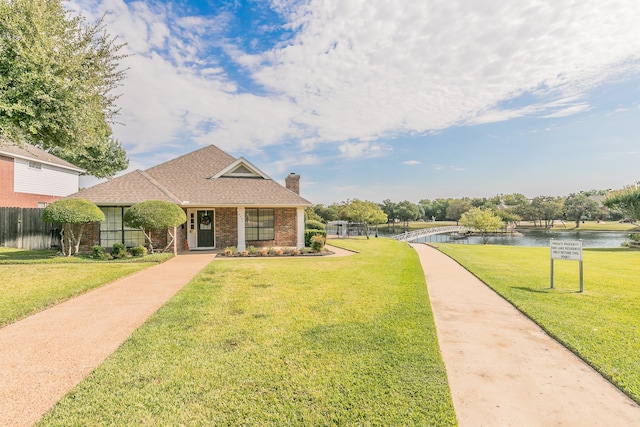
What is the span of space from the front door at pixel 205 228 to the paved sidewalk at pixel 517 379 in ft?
42.5

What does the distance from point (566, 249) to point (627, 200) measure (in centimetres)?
2219

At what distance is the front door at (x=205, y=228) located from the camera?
15.9 metres

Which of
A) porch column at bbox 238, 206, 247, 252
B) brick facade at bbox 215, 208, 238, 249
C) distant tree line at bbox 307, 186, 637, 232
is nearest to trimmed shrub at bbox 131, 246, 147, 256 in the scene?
brick facade at bbox 215, 208, 238, 249

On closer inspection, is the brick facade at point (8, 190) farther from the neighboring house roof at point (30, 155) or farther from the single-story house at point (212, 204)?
the single-story house at point (212, 204)

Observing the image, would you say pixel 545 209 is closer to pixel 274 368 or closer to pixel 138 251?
pixel 138 251

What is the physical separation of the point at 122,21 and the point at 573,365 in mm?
14456

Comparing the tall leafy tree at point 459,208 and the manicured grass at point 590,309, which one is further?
the tall leafy tree at point 459,208

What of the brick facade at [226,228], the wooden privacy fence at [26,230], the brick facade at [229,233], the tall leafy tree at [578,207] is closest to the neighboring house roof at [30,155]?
the wooden privacy fence at [26,230]

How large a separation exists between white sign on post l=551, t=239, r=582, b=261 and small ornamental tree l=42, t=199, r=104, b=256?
52.8ft

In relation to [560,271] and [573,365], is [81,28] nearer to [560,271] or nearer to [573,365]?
[573,365]

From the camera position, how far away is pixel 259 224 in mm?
16312

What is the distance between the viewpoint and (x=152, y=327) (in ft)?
17.0

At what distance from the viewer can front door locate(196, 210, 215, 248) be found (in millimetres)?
15938

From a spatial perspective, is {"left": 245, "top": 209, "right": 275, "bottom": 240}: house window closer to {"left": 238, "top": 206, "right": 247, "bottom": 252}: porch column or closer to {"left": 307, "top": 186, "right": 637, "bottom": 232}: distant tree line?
{"left": 238, "top": 206, "right": 247, "bottom": 252}: porch column
